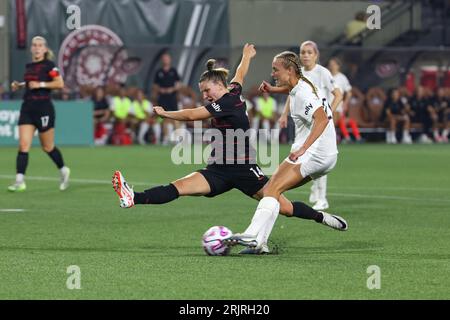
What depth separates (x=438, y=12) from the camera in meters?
41.4

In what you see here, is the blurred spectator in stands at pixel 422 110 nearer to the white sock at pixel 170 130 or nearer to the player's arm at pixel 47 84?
the white sock at pixel 170 130

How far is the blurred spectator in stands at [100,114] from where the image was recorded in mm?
33875

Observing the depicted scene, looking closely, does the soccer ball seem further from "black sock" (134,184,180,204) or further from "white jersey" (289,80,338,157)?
"white jersey" (289,80,338,157)

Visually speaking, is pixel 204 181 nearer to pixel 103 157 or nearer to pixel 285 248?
pixel 285 248

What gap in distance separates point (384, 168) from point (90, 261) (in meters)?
14.7

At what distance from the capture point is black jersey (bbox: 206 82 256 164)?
36.8ft

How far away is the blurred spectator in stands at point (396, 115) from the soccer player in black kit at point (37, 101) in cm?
1987

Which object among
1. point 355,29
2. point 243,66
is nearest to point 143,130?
point 355,29

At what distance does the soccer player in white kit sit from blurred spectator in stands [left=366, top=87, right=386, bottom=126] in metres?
25.4

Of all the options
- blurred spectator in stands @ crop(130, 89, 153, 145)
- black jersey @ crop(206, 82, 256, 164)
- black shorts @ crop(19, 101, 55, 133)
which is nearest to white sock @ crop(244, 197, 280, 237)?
black jersey @ crop(206, 82, 256, 164)

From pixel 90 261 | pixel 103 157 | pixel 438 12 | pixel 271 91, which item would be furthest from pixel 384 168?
pixel 438 12

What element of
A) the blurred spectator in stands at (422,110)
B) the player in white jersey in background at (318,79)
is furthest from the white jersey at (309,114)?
the blurred spectator in stands at (422,110)

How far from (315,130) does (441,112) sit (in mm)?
27200

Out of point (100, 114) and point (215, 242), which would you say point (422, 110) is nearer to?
point (100, 114)
